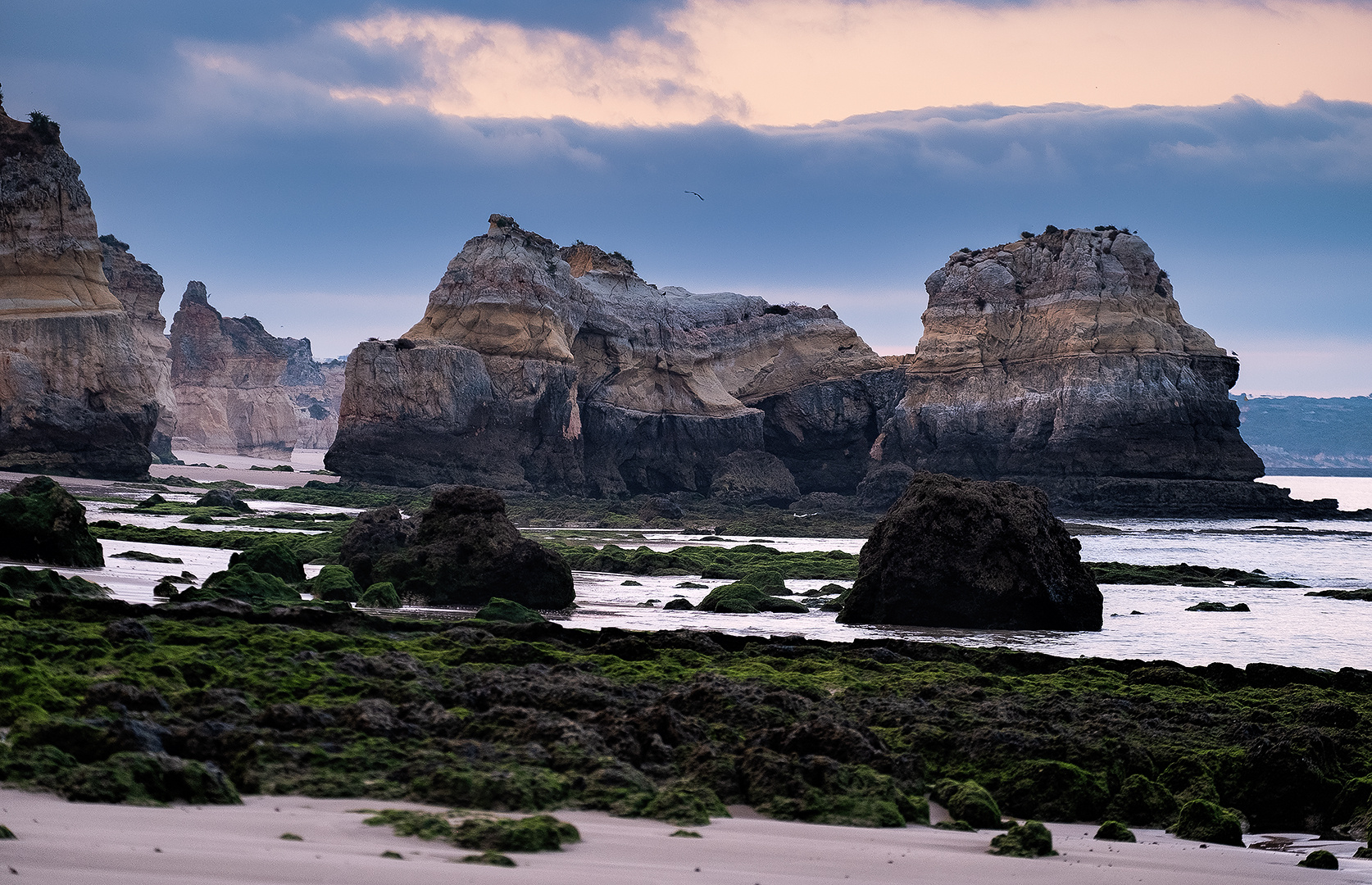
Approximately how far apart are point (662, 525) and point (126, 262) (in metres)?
46.9

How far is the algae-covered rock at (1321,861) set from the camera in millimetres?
6332

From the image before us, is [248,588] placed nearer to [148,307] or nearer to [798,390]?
[798,390]

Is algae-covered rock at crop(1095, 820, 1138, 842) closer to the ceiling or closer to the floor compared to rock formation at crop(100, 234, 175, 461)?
closer to the floor

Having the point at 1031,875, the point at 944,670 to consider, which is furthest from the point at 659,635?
the point at 1031,875

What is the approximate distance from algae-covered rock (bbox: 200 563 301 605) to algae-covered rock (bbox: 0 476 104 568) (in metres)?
2.60

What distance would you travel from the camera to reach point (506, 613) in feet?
52.5

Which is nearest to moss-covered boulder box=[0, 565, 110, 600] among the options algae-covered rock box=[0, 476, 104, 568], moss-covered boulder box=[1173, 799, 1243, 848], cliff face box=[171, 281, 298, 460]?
algae-covered rock box=[0, 476, 104, 568]

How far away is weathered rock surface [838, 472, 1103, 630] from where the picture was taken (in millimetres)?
18984

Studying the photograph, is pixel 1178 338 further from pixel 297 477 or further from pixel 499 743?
pixel 499 743

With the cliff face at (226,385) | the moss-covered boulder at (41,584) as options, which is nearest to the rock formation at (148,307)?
the cliff face at (226,385)

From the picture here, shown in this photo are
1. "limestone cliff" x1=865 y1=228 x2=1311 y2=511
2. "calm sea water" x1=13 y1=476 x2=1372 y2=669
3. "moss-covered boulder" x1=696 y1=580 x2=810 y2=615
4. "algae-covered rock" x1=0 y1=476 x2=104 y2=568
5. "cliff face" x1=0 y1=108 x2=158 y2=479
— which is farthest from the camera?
"limestone cliff" x1=865 y1=228 x2=1311 y2=511

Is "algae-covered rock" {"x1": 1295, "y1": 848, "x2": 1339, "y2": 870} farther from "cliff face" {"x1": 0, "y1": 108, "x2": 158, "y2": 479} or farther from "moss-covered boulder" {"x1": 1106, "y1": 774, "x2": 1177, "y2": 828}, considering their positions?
"cliff face" {"x1": 0, "y1": 108, "x2": 158, "y2": 479}

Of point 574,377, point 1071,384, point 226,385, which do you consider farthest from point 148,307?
point 1071,384

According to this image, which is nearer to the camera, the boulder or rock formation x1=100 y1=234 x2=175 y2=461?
the boulder
